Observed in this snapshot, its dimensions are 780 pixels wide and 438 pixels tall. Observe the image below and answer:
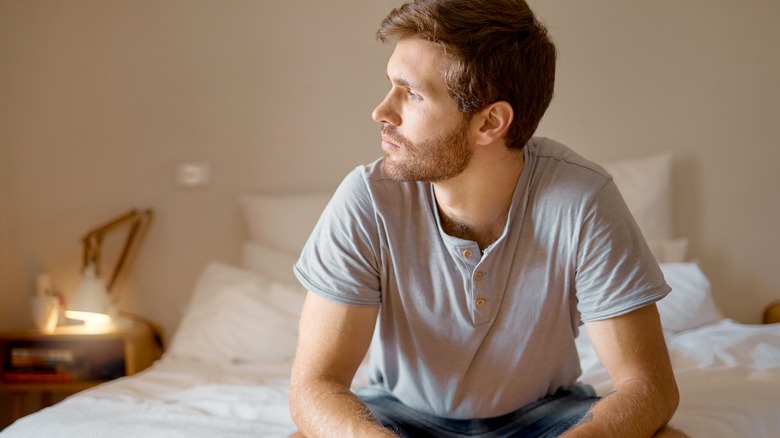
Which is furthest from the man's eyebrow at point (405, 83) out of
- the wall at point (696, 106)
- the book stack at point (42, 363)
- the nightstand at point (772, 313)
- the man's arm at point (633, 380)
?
the nightstand at point (772, 313)

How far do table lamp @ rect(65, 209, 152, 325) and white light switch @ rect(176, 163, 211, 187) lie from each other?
0.17 metres

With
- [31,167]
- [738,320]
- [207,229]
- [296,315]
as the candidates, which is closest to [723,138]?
[738,320]

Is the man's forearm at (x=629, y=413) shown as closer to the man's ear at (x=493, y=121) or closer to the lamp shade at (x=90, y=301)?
the man's ear at (x=493, y=121)

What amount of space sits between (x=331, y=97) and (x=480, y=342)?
5.49 feet

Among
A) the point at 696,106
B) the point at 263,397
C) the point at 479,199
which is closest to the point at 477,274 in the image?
the point at 479,199

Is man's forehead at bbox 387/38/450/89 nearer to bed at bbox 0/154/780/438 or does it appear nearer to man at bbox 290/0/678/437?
man at bbox 290/0/678/437

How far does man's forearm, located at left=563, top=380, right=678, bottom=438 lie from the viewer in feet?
4.29

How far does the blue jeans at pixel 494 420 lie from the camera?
5.04 ft

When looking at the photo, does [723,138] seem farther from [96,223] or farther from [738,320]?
[96,223]

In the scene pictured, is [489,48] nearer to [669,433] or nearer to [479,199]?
[479,199]

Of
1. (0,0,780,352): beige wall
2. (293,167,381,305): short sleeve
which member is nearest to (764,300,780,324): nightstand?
(0,0,780,352): beige wall

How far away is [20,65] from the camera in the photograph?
2982 millimetres

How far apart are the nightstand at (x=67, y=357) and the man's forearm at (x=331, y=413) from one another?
1.49m

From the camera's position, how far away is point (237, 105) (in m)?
3.02
